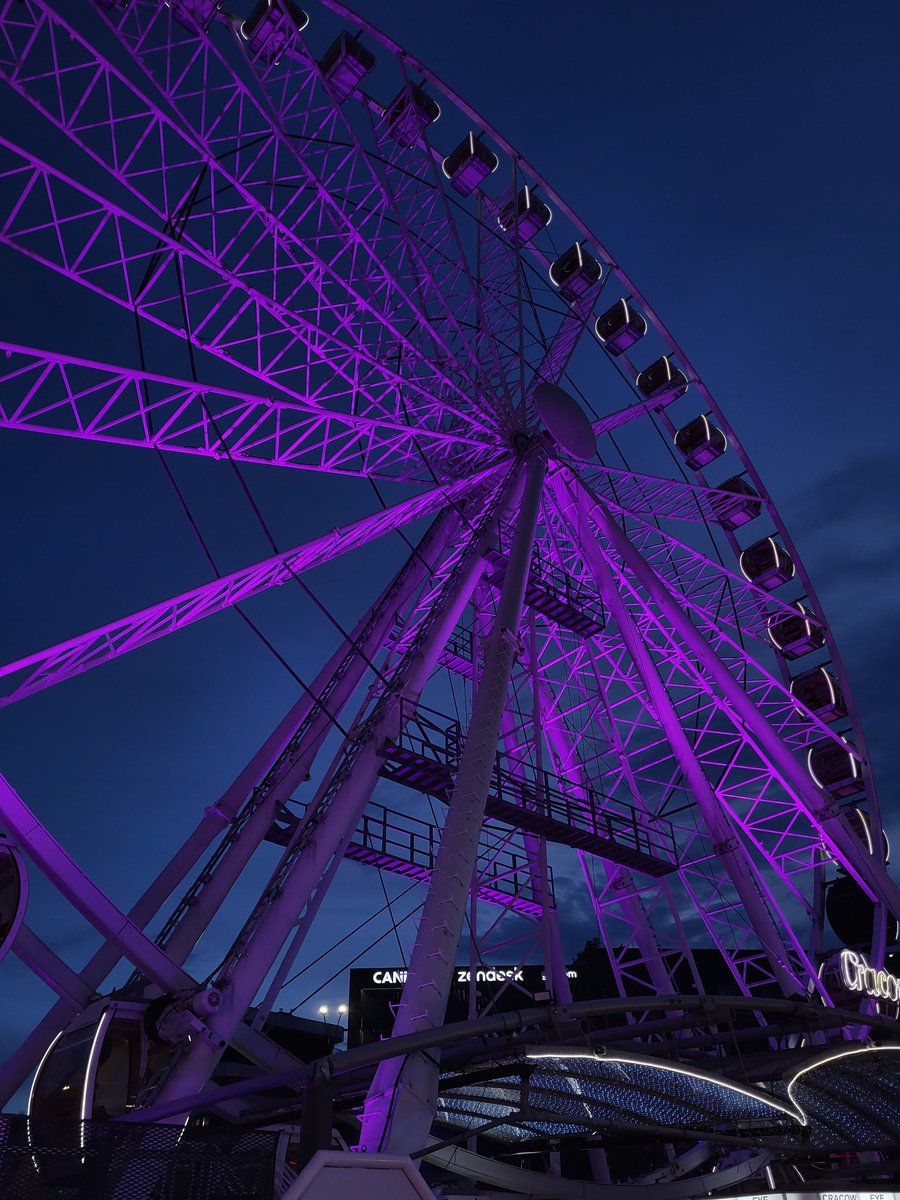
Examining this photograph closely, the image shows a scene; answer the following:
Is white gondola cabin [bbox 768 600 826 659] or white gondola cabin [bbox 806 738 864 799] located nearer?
white gondola cabin [bbox 806 738 864 799]

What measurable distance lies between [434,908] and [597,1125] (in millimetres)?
4067

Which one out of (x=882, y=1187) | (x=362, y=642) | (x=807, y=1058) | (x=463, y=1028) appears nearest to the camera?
(x=463, y=1028)

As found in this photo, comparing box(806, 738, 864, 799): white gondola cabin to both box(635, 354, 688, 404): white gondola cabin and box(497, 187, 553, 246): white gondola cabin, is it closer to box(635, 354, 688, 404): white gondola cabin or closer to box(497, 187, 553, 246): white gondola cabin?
box(635, 354, 688, 404): white gondola cabin

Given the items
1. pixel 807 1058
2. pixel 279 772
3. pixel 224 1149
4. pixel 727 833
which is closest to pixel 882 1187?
pixel 807 1058

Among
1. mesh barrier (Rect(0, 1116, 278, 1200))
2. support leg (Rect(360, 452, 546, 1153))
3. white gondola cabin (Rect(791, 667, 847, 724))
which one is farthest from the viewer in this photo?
white gondola cabin (Rect(791, 667, 847, 724))

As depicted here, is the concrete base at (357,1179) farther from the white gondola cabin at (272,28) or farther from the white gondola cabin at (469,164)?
the white gondola cabin at (469,164)

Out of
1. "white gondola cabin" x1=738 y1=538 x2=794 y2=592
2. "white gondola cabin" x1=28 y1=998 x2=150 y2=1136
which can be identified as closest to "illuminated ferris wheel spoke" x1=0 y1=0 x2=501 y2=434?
"white gondola cabin" x1=28 y1=998 x2=150 y2=1136

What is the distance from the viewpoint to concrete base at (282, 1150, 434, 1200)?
210 inches

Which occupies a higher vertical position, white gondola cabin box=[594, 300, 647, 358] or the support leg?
white gondola cabin box=[594, 300, 647, 358]

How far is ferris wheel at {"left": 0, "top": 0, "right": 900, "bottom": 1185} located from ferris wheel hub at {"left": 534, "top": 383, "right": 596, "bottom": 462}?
87mm

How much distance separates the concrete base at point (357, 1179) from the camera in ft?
17.5

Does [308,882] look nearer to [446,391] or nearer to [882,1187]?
[882,1187]

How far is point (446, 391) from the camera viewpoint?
20281mm

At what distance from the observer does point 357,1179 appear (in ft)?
18.1
